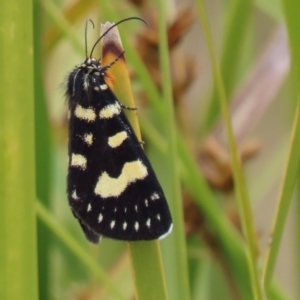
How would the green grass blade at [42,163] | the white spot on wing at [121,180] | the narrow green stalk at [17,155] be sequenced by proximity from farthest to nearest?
the green grass blade at [42,163] → the white spot on wing at [121,180] → the narrow green stalk at [17,155]

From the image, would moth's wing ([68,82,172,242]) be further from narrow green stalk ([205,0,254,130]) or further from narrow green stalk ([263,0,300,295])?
narrow green stalk ([205,0,254,130])

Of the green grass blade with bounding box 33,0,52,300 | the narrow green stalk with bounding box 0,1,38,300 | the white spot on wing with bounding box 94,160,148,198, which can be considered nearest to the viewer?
the narrow green stalk with bounding box 0,1,38,300

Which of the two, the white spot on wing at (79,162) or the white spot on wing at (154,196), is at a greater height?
the white spot on wing at (79,162)

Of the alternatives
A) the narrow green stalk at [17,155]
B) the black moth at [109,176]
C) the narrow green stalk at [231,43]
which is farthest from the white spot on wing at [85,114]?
the narrow green stalk at [231,43]

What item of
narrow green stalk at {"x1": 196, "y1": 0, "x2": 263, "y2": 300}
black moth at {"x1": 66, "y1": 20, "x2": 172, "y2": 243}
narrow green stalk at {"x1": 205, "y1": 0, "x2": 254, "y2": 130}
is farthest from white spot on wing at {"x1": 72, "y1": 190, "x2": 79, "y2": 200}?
narrow green stalk at {"x1": 205, "y1": 0, "x2": 254, "y2": 130}

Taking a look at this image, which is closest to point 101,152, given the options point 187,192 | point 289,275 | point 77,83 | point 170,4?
point 77,83

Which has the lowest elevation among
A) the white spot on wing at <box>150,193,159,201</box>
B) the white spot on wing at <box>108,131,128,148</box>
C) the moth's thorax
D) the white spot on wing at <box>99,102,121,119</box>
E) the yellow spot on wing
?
the white spot on wing at <box>150,193,159,201</box>

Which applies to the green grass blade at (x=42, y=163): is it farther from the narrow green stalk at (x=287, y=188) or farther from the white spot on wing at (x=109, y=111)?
the narrow green stalk at (x=287, y=188)
